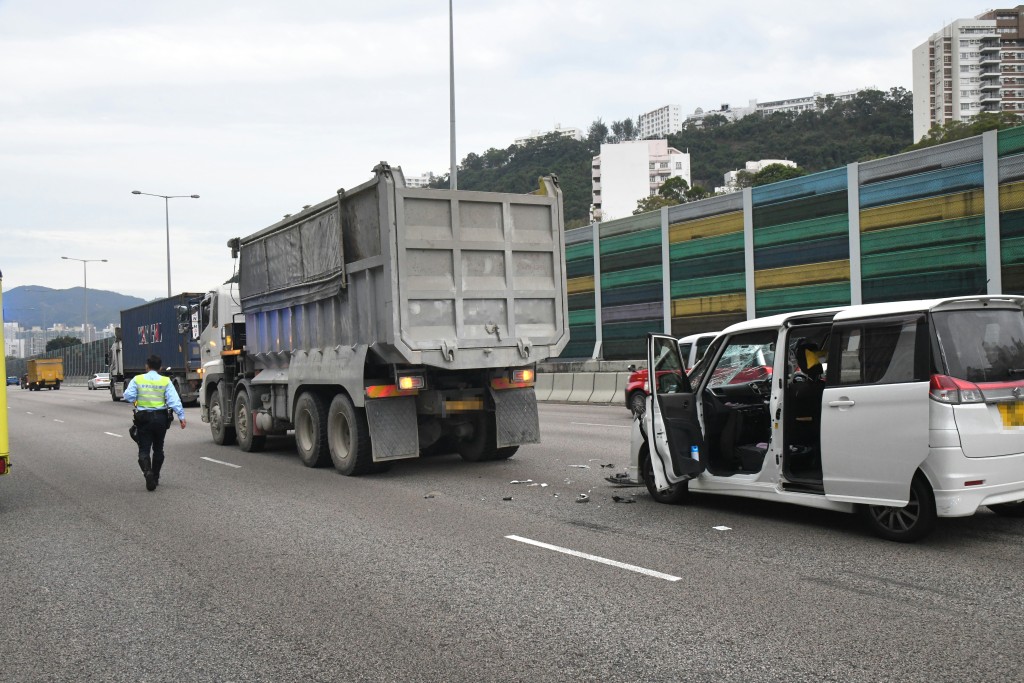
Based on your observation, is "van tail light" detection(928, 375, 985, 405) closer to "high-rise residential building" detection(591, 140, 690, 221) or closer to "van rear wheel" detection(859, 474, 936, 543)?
"van rear wheel" detection(859, 474, 936, 543)

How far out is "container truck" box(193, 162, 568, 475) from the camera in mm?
11305

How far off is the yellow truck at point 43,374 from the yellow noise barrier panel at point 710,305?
198 feet

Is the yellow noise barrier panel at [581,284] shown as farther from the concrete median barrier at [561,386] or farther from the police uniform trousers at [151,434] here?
the police uniform trousers at [151,434]

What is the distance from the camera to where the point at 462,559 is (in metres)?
7.13

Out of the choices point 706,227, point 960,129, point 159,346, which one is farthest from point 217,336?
point 960,129

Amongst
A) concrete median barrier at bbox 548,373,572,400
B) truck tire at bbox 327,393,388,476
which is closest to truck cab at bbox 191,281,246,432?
truck tire at bbox 327,393,388,476

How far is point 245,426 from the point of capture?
15812mm

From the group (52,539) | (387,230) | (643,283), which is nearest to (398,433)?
(387,230)

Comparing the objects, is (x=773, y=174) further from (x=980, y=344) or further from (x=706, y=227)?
(x=980, y=344)

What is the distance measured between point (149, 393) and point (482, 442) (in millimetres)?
4350

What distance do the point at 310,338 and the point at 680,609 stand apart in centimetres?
878

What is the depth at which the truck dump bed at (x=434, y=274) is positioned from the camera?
11.2m

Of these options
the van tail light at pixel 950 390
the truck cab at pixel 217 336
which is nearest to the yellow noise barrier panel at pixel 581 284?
the truck cab at pixel 217 336

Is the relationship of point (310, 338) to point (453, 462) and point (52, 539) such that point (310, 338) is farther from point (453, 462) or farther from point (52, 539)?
point (52, 539)
